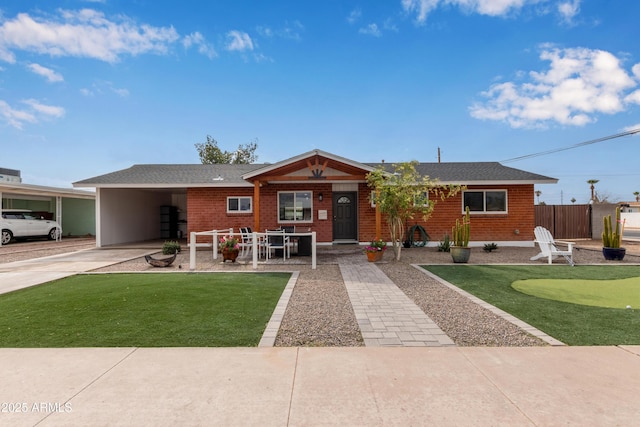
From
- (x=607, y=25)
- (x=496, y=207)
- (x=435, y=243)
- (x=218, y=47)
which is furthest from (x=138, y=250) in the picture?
(x=607, y=25)

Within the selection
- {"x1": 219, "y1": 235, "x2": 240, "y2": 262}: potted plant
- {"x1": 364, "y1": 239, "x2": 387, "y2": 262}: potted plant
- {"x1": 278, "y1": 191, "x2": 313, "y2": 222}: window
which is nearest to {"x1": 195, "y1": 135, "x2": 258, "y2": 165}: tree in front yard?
{"x1": 278, "y1": 191, "x2": 313, "y2": 222}: window

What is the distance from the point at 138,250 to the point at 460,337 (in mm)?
13172

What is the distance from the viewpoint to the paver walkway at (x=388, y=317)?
3.83 metres

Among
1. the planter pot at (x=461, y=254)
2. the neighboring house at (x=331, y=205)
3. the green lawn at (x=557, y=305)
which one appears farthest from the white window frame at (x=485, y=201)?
the green lawn at (x=557, y=305)

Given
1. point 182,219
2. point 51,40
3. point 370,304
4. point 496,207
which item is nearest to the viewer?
point 370,304

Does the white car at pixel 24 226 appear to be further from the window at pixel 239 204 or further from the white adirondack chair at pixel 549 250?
the white adirondack chair at pixel 549 250

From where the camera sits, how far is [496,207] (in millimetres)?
13664

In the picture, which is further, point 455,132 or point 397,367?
point 455,132

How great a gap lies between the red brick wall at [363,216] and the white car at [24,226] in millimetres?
9783

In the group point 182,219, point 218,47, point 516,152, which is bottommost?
point 182,219

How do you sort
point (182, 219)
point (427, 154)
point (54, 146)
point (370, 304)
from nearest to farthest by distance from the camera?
point (370, 304) → point (54, 146) → point (182, 219) → point (427, 154)

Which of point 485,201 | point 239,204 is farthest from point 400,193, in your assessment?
point 239,204

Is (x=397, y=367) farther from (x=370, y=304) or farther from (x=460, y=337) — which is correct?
(x=370, y=304)

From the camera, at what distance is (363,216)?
13.8m
